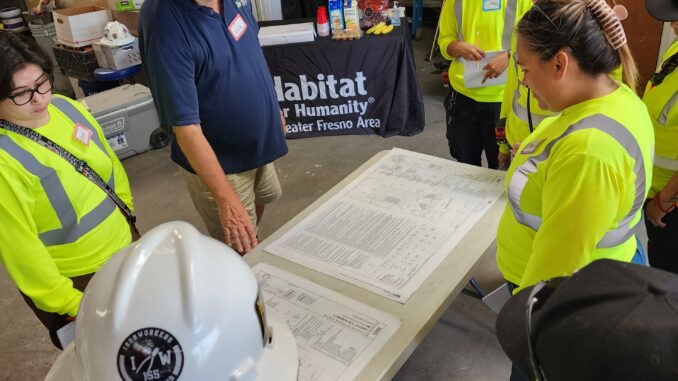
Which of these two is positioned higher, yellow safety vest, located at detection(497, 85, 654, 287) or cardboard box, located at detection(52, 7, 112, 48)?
yellow safety vest, located at detection(497, 85, 654, 287)

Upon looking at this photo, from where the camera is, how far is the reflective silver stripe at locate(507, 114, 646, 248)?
3.10 feet

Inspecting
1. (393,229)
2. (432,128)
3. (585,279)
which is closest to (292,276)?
(393,229)

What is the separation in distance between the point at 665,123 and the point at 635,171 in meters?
0.70

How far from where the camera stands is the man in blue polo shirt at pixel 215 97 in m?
1.42

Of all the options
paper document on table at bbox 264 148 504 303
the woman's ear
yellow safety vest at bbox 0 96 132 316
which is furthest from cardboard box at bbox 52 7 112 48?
the woman's ear

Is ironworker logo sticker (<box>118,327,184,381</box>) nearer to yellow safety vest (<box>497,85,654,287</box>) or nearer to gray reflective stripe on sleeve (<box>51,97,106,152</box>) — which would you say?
yellow safety vest (<box>497,85,654,287</box>)

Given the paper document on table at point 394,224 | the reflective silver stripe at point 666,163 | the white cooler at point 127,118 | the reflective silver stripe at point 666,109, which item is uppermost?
the reflective silver stripe at point 666,109

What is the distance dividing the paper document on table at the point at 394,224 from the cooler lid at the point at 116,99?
2.47 m

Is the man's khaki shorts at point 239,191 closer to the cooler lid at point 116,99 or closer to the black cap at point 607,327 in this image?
the black cap at point 607,327

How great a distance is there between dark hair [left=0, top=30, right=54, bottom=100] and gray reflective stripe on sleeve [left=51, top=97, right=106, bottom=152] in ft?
0.37

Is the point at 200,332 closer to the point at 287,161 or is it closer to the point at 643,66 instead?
the point at 287,161

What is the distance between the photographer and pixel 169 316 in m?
0.71

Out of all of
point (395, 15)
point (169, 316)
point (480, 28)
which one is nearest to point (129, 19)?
point (395, 15)

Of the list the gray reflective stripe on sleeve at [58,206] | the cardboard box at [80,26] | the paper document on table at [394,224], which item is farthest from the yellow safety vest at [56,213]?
the cardboard box at [80,26]
